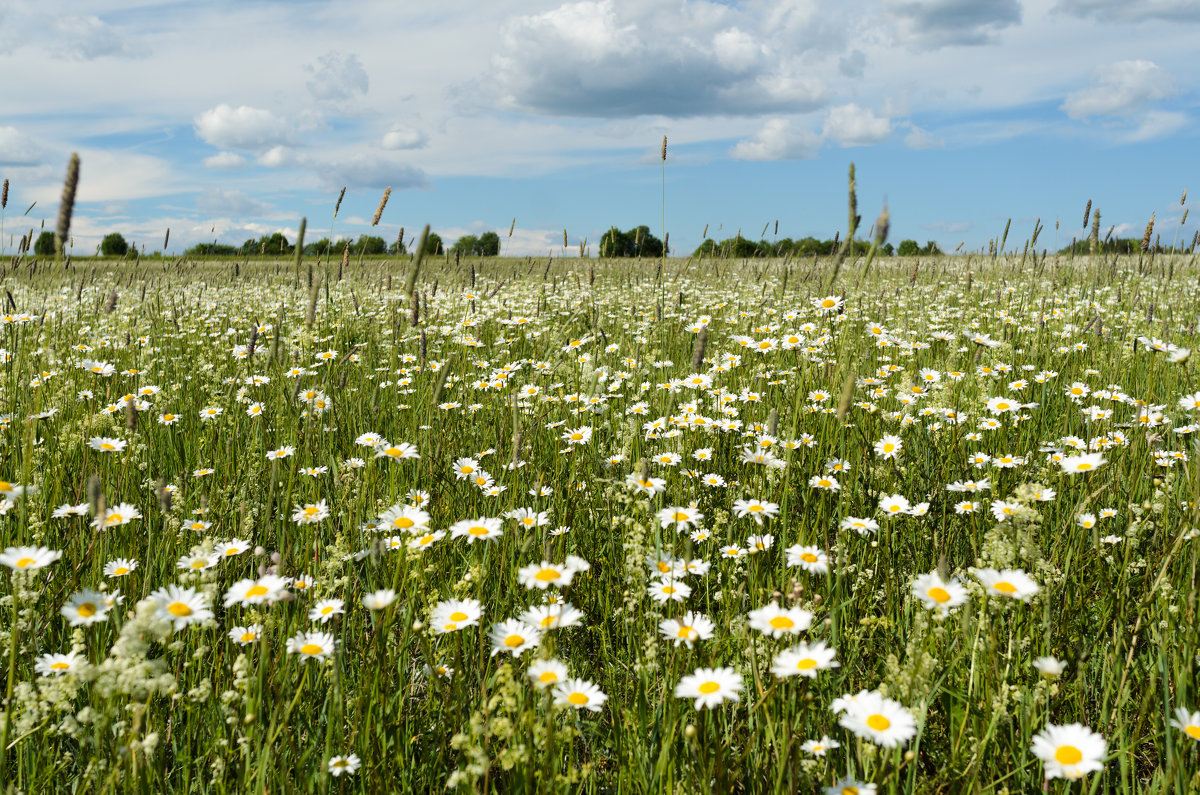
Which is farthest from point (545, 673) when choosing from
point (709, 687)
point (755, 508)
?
point (755, 508)

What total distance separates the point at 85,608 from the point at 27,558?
341 mm

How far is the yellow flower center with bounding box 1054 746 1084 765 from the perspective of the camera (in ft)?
4.08

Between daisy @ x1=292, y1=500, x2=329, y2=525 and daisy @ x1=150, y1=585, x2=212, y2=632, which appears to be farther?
daisy @ x1=292, y1=500, x2=329, y2=525

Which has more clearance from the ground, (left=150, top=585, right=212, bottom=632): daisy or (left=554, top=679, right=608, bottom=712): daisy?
(left=150, top=585, right=212, bottom=632): daisy

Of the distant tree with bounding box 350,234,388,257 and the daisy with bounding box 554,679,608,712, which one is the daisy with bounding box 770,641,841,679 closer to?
the daisy with bounding box 554,679,608,712

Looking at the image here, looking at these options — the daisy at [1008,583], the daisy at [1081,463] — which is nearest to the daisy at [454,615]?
the daisy at [1008,583]

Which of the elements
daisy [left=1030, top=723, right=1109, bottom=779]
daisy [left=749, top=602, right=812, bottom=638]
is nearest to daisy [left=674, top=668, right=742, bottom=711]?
daisy [left=749, top=602, right=812, bottom=638]

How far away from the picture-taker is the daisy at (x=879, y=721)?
1.23 metres

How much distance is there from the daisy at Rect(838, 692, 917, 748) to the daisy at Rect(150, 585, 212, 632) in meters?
1.23

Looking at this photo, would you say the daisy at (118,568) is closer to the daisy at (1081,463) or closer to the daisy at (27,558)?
the daisy at (27,558)

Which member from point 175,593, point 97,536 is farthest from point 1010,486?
point 97,536

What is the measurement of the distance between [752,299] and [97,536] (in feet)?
20.8

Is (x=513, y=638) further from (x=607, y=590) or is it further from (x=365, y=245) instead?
(x=365, y=245)

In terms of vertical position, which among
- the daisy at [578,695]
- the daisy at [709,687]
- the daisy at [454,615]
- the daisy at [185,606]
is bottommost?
the daisy at [578,695]
